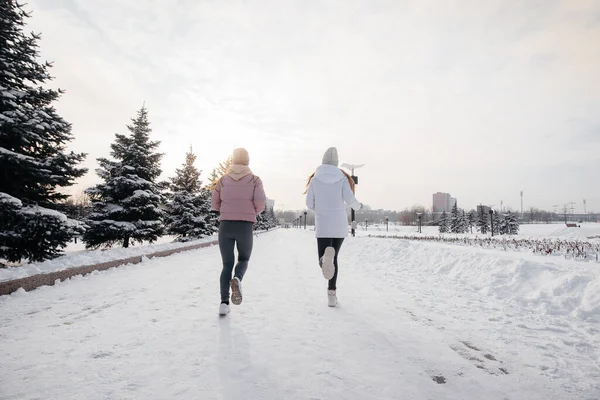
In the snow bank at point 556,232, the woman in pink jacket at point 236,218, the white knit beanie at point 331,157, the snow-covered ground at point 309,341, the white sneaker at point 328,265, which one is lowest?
the snow bank at point 556,232

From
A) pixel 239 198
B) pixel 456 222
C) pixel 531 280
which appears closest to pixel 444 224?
pixel 456 222

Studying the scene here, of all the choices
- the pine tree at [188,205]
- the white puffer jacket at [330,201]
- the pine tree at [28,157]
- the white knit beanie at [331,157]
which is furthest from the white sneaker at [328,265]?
the pine tree at [188,205]

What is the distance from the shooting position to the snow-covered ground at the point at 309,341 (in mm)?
2105

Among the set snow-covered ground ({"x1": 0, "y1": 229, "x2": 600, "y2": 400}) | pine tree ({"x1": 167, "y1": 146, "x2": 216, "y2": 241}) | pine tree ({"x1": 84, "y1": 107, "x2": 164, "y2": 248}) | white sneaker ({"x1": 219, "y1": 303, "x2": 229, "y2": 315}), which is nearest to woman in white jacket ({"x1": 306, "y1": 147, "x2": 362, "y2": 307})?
snow-covered ground ({"x1": 0, "y1": 229, "x2": 600, "y2": 400})

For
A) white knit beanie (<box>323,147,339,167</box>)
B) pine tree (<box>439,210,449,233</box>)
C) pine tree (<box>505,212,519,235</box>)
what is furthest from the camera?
pine tree (<box>439,210,449,233</box>)

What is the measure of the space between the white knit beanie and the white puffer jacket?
0.36 feet

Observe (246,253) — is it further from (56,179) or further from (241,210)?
(56,179)

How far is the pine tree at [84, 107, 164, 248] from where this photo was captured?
50.5 feet

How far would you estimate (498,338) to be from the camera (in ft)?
10.4

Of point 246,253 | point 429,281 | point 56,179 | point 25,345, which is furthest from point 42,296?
point 429,281

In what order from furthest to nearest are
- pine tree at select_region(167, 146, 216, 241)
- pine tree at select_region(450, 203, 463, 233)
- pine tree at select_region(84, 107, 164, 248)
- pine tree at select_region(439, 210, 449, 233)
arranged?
pine tree at select_region(439, 210, 449, 233) → pine tree at select_region(450, 203, 463, 233) → pine tree at select_region(167, 146, 216, 241) → pine tree at select_region(84, 107, 164, 248)

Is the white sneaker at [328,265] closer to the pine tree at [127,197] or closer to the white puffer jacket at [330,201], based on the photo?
the white puffer jacket at [330,201]

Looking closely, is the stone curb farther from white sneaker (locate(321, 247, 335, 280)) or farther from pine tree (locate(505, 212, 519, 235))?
pine tree (locate(505, 212, 519, 235))

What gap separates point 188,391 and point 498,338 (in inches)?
121
